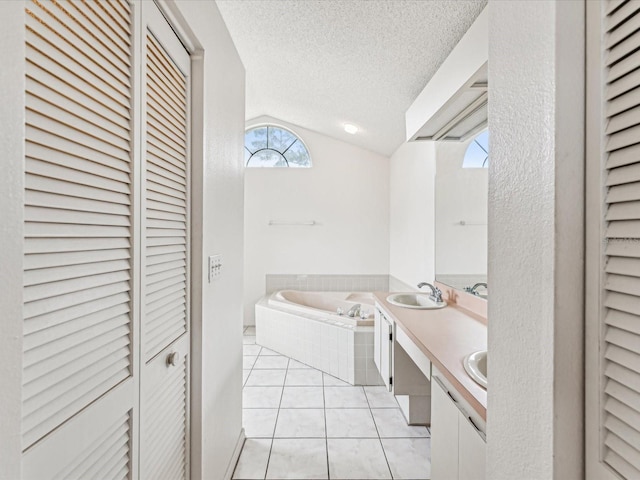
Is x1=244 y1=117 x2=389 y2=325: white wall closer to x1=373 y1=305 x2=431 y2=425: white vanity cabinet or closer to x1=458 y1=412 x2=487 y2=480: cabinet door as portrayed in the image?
x1=373 y1=305 x2=431 y2=425: white vanity cabinet

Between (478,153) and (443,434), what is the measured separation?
5.54 feet

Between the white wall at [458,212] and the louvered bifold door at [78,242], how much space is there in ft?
6.52

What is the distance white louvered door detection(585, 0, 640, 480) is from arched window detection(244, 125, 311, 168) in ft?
13.1

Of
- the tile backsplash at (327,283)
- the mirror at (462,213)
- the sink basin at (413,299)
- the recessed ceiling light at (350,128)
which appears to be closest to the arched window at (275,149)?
the recessed ceiling light at (350,128)

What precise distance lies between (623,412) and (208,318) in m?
1.29

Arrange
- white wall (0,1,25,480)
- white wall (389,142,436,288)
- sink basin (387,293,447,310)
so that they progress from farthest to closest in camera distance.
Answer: white wall (389,142,436,288) → sink basin (387,293,447,310) → white wall (0,1,25,480)

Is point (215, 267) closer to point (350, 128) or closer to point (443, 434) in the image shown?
point (443, 434)

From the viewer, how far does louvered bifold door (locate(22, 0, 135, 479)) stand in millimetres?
541

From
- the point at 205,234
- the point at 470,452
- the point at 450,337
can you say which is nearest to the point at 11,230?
the point at 205,234

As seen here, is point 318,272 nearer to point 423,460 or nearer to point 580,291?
point 423,460

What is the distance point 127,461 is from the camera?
2.70 ft

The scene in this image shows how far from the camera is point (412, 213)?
3.25 meters

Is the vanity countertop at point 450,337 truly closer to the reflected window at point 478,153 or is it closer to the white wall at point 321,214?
the reflected window at point 478,153

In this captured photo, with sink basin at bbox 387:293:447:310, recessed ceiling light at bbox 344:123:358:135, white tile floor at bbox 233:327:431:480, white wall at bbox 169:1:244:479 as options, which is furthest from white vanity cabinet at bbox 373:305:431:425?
recessed ceiling light at bbox 344:123:358:135
